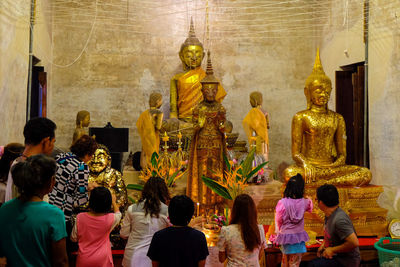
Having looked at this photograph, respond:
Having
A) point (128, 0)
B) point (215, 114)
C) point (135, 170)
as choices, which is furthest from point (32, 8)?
point (215, 114)

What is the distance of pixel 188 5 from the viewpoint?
9.53 metres

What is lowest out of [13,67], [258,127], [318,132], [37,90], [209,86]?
[318,132]

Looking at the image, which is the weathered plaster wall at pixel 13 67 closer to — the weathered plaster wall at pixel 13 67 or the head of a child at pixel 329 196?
the weathered plaster wall at pixel 13 67

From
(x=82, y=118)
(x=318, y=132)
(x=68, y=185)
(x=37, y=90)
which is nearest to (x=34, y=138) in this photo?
(x=68, y=185)

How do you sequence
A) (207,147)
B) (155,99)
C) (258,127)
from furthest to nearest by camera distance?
(258,127) → (155,99) → (207,147)

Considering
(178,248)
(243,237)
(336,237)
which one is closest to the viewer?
(178,248)

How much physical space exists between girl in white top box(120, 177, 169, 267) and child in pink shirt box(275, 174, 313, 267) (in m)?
1.18

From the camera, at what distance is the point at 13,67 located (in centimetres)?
621

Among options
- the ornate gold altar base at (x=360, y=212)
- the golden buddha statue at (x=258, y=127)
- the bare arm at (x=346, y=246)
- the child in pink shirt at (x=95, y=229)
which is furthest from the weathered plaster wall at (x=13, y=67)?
the bare arm at (x=346, y=246)

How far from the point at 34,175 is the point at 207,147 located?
3.10 meters

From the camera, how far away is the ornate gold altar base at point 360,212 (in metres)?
5.64

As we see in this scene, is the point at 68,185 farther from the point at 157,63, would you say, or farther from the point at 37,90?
the point at 157,63

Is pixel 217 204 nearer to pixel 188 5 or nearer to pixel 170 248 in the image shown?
pixel 170 248

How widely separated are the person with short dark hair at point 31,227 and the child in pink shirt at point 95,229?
0.93 meters
